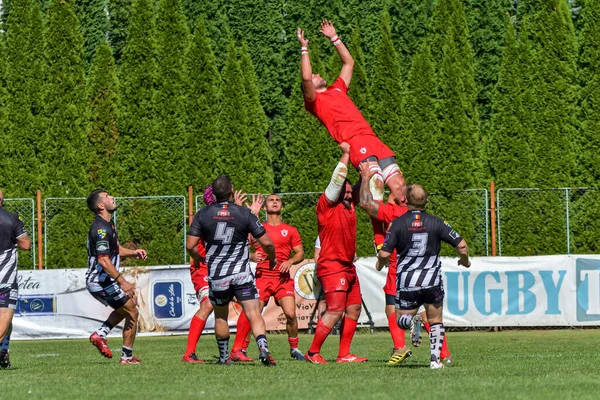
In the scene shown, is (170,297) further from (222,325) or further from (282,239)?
(222,325)

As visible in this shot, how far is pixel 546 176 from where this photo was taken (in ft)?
80.9

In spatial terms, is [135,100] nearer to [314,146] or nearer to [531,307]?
[314,146]

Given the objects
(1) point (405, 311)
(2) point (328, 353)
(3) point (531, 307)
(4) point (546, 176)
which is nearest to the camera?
(1) point (405, 311)

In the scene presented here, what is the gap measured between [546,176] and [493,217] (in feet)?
10.9

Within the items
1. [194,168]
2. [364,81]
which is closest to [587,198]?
[364,81]

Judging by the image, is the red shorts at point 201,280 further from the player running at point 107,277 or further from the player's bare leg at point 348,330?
the player's bare leg at point 348,330

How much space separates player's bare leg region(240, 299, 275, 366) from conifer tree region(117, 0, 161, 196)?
1451 centimetres

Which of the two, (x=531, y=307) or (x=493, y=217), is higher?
(x=493, y=217)

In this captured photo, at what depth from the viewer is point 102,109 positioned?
25797 millimetres

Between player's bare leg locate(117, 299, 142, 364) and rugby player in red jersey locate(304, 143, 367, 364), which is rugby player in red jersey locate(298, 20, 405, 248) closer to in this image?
rugby player in red jersey locate(304, 143, 367, 364)

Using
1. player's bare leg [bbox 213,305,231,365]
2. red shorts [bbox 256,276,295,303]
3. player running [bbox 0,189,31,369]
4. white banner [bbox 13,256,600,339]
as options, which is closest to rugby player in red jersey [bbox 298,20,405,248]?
player's bare leg [bbox 213,305,231,365]

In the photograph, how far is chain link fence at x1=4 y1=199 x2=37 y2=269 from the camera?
2307 centimetres

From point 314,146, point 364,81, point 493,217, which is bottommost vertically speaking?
point 493,217

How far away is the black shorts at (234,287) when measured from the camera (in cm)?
1081
